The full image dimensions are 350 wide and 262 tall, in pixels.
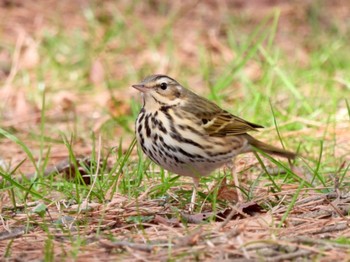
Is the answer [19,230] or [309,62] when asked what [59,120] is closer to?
[309,62]

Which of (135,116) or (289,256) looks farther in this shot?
(135,116)

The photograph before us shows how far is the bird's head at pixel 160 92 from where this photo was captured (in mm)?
5148

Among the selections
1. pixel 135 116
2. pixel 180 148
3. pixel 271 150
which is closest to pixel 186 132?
pixel 180 148

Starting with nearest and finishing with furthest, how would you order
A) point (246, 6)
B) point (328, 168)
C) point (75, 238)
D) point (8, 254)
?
point (8, 254) → point (75, 238) → point (328, 168) → point (246, 6)

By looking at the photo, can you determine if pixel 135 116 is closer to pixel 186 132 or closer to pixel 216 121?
pixel 216 121

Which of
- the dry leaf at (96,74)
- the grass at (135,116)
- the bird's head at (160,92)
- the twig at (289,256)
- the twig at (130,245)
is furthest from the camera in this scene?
the dry leaf at (96,74)

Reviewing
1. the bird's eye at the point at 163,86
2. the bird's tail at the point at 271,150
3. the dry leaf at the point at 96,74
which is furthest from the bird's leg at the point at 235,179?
the dry leaf at the point at 96,74

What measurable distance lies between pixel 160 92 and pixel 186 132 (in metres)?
0.33

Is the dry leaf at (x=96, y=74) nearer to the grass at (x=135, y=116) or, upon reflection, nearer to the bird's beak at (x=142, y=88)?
the grass at (x=135, y=116)

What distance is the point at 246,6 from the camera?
38.0 ft

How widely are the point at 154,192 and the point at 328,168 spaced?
1.37m

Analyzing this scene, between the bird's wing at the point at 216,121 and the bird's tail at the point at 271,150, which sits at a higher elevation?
the bird's wing at the point at 216,121

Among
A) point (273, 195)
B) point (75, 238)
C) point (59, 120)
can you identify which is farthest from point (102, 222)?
point (59, 120)

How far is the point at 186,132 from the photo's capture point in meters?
5.00
